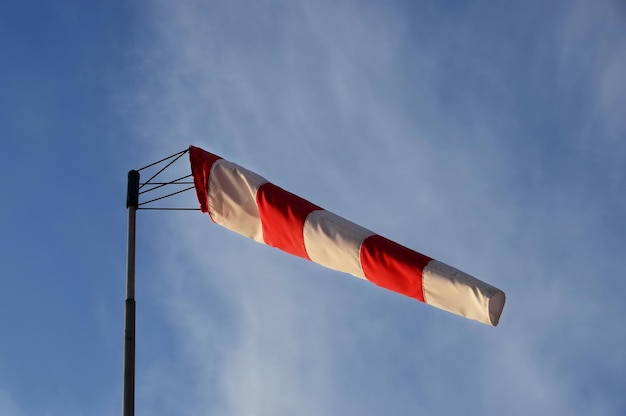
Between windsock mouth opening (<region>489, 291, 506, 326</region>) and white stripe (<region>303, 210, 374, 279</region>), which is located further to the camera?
white stripe (<region>303, 210, 374, 279</region>)

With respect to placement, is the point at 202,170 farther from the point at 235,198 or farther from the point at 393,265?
the point at 393,265

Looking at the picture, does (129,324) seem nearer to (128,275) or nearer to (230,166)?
(128,275)

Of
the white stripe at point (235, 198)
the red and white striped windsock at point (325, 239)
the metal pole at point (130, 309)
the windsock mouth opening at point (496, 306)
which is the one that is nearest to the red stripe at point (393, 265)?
the red and white striped windsock at point (325, 239)

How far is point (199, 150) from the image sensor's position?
596 inches

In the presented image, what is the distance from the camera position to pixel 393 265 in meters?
12.5

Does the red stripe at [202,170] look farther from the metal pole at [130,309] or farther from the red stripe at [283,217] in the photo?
the metal pole at [130,309]

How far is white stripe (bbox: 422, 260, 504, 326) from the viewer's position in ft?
37.0

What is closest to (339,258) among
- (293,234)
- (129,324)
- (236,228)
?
(293,234)

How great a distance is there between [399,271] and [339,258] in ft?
3.65

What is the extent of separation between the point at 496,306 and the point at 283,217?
3.89 metres

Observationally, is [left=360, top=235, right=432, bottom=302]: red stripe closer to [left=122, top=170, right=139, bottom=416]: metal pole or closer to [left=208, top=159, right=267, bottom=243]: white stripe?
[left=208, top=159, right=267, bottom=243]: white stripe

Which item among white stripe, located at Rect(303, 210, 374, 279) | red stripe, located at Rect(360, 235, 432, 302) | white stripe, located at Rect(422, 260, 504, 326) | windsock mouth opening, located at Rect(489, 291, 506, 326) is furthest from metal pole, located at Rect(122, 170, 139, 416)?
windsock mouth opening, located at Rect(489, 291, 506, 326)

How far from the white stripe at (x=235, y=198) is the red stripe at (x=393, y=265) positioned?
7.19 ft

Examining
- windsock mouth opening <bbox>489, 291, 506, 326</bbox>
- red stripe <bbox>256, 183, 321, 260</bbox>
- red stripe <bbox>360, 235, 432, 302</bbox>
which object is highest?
red stripe <bbox>256, 183, 321, 260</bbox>
